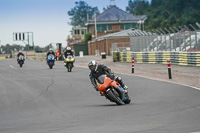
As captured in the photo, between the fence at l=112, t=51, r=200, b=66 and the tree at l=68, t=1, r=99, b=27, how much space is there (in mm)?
141786

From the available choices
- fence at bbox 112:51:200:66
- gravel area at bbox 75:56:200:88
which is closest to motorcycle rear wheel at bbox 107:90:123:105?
gravel area at bbox 75:56:200:88

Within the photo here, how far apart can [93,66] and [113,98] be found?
1.27 m

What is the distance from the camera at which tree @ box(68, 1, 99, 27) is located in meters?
188

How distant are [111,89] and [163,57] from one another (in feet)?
79.7

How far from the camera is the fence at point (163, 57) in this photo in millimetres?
30703

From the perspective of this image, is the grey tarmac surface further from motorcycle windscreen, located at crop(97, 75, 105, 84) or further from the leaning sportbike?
motorcycle windscreen, located at crop(97, 75, 105, 84)

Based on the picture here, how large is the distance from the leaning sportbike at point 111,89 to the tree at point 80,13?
173m

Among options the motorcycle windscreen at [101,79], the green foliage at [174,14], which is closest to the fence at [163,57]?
the motorcycle windscreen at [101,79]

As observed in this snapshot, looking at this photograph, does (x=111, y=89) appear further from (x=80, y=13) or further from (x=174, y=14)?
(x=80, y=13)

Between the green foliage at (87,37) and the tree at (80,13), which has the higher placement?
the tree at (80,13)

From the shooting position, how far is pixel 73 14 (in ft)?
626

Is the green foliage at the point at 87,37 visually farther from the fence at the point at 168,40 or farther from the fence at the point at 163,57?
the fence at the point at 168,40

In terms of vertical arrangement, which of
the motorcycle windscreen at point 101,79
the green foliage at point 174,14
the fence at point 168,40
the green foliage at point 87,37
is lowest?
the motorcycle windscreen at point 101,79

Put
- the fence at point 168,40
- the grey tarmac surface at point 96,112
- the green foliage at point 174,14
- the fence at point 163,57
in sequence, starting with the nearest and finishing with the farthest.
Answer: the grey tarmac surface at point 96,112 < the fence at point 163,57 < the fence at point 168,40 < the green foliage at point 174,14
